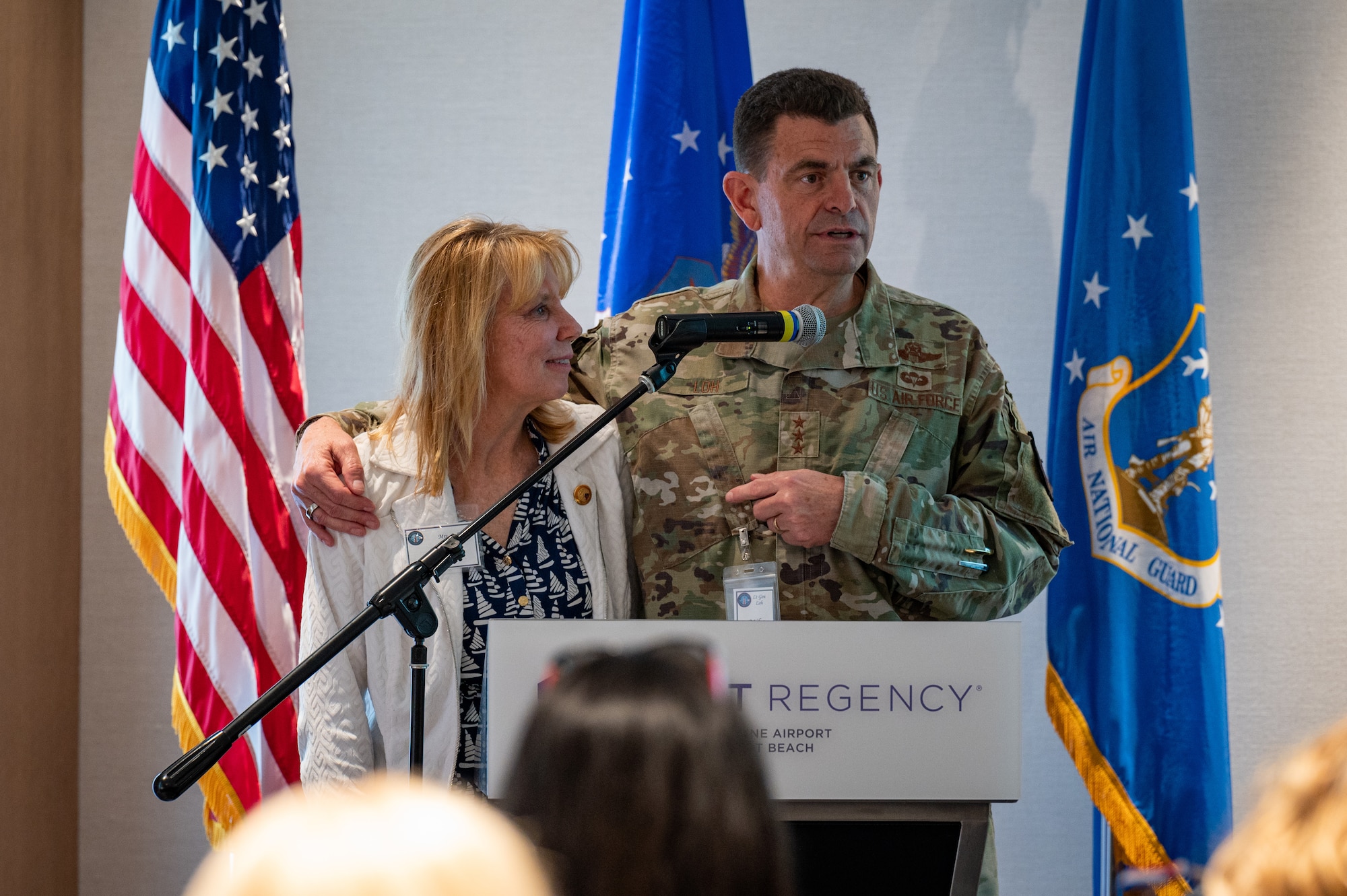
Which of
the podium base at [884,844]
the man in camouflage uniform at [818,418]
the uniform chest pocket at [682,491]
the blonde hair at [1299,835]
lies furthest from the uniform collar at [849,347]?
the blonde hair at [1299,835]

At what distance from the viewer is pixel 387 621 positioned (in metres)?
1.87

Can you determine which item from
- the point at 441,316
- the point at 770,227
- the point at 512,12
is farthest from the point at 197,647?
the point at 512,12

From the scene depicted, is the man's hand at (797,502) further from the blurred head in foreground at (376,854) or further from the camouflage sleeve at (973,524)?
the blurred head in foreground at (376,854)

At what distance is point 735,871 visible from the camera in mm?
689

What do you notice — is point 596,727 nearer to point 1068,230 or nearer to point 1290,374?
point 1068,230

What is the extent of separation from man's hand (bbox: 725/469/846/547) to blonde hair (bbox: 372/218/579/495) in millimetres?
499

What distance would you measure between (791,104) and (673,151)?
70 centimetres

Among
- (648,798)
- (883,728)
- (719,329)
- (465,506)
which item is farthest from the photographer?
(465,506)

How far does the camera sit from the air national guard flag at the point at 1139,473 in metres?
2.59

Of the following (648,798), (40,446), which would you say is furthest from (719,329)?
(40,446)

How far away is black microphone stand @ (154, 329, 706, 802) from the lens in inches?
53.3

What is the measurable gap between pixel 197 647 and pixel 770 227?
1.52m

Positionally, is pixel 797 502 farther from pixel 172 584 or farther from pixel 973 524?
pixel 172 584

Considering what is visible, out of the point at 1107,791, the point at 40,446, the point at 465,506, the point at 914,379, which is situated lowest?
the point at 1107,791
